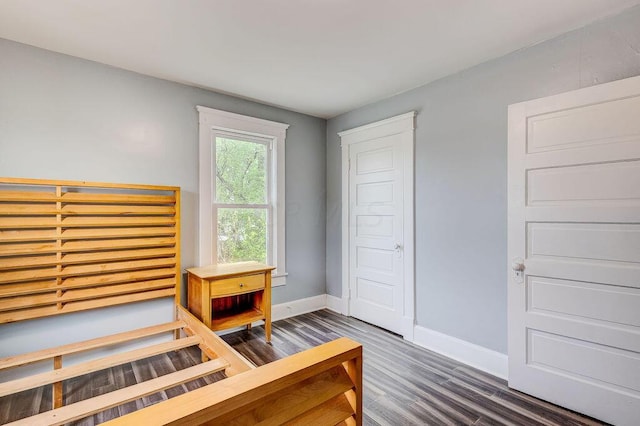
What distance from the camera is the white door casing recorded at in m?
3.04

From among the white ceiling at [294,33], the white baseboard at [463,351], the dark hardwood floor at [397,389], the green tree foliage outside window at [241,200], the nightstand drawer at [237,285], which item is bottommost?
the dark hardwood floor at [397,389]

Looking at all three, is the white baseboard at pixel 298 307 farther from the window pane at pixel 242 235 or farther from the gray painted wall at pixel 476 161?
the gray painted wall at pixel 476 161

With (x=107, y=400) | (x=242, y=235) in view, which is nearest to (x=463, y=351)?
(x=242, y=235)

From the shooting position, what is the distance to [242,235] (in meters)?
3.35

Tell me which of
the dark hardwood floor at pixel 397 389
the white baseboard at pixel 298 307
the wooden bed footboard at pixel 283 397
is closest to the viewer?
the wooden bed footboard at pixel 283 397

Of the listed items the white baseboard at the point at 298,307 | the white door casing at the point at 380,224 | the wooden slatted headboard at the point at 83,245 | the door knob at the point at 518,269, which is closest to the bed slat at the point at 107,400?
the wooden slatted headboard at the point at 83,245

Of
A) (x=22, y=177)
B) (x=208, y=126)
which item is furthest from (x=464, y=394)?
(x=22, y=177)

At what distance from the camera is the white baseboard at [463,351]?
7.69 ft

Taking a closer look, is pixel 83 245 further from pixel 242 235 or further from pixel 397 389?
pixel 397 389

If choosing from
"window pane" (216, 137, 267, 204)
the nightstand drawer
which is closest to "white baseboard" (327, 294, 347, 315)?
the nightstand drawer

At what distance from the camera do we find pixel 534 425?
1.82 metres

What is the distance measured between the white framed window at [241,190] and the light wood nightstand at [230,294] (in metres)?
0.29

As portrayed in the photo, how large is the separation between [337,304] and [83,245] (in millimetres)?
2669

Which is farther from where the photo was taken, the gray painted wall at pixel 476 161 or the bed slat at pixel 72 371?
the gray painted wall at pixel 476 161
